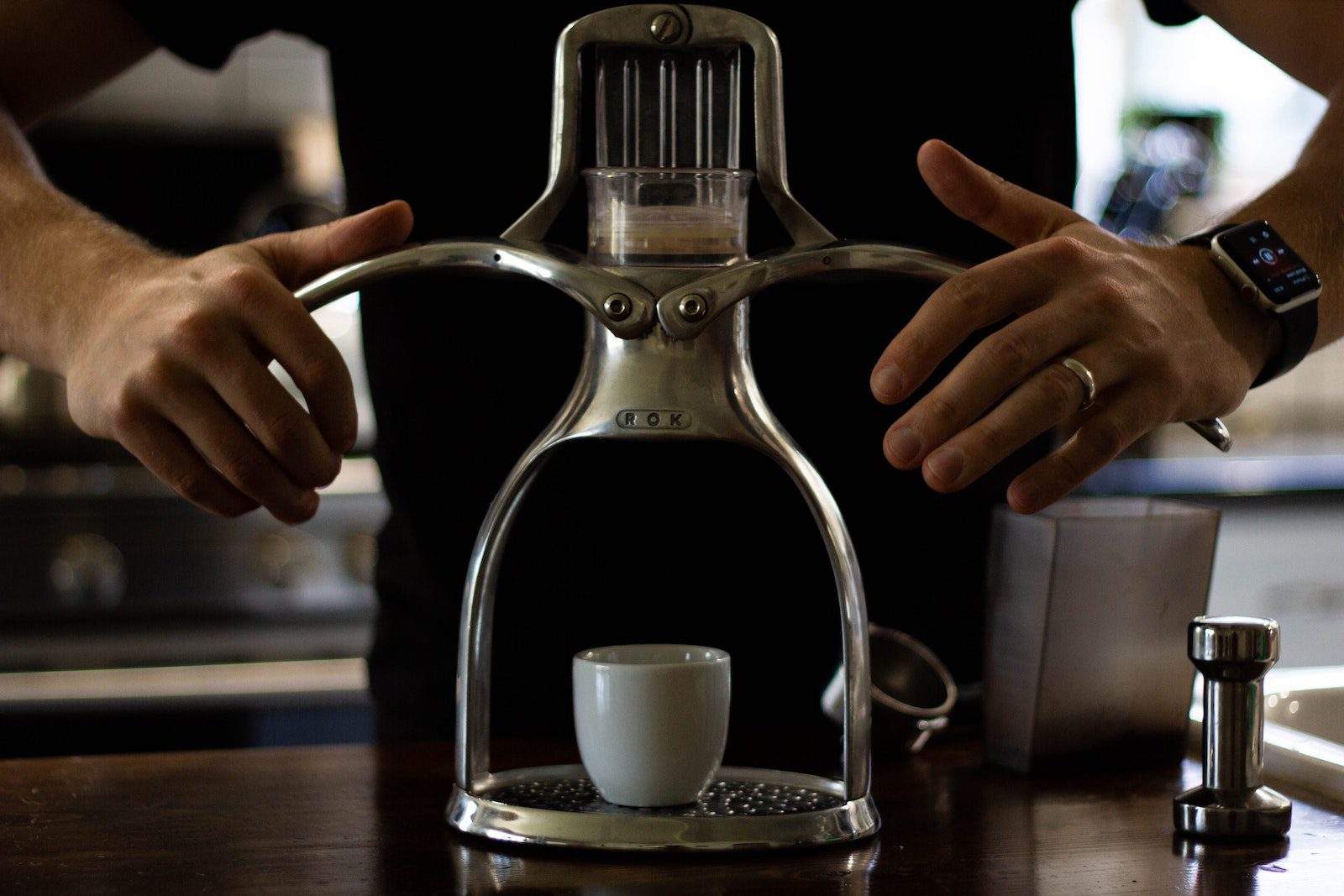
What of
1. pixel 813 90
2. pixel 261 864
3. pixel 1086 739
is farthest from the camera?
pixel 813 90

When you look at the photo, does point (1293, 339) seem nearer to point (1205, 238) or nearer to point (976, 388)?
point (1205, 238)

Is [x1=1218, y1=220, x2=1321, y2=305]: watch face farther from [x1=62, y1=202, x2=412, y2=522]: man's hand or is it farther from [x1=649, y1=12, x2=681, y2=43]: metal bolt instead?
[x1=62, y1=202, x2=412, y2=522]: man's hand

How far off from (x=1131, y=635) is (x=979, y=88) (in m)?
0.40

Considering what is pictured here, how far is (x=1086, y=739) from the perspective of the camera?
0.76 metres

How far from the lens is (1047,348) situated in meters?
0.63

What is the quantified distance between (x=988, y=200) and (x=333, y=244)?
0.28 meters

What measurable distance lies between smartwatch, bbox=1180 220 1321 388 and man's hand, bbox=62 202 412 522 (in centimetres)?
37

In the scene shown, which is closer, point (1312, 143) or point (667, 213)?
point (667, 213)

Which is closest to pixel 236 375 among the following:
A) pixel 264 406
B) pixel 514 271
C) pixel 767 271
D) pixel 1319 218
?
pixel 264 406

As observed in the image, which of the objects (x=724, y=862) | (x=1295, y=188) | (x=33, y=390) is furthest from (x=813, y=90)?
(x=33, y=390)

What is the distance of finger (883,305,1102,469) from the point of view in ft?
2.02

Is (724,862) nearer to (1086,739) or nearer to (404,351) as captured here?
(1086,739)

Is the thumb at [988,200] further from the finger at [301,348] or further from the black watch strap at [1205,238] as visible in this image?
the finger at [301,348]

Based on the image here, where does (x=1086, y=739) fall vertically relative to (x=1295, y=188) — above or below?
below
